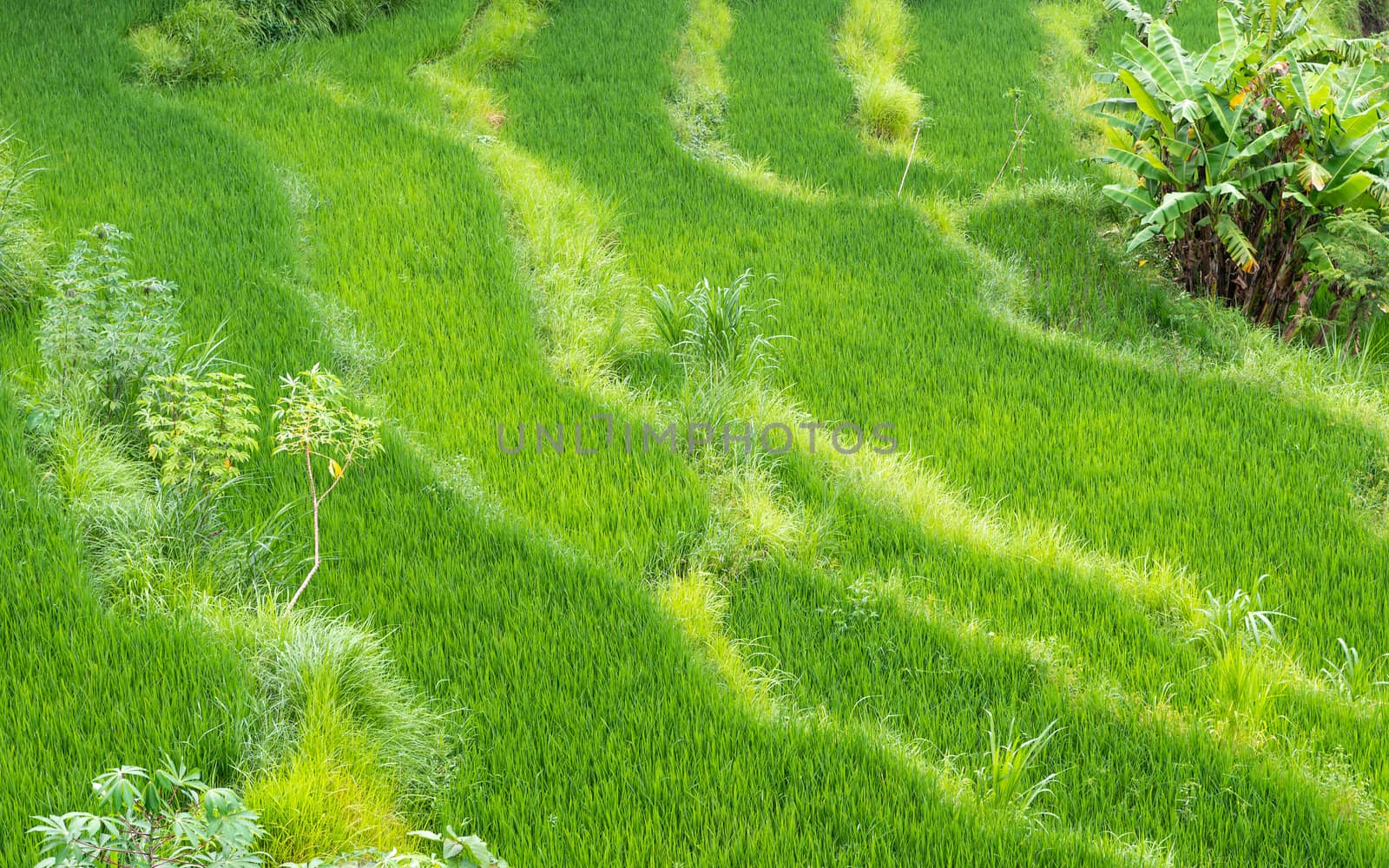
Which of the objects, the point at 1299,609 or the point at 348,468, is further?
the point at 348,468

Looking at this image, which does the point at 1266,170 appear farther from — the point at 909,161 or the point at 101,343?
the point at 101,343

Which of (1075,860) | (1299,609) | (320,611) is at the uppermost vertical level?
(1299,609)

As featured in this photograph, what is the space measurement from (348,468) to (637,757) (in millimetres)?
1977

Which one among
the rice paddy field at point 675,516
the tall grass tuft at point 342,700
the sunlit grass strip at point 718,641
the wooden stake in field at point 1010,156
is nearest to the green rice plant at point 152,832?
the rice paddy field at point 675,516

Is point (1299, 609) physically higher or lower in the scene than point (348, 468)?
higher

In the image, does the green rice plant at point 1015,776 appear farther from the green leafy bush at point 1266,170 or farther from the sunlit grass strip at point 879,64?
the sunlit grass strip at point 879,64

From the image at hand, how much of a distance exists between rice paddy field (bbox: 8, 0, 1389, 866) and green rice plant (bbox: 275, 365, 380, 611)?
10 centimetres

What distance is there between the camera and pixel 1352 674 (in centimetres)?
363

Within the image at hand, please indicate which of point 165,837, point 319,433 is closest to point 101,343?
point 319,433

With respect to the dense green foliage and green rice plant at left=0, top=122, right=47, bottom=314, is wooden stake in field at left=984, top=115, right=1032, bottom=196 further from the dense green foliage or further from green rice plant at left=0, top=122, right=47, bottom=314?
the dense green foliage

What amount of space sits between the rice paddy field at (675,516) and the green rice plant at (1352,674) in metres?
0.02

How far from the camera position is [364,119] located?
7.73 meters

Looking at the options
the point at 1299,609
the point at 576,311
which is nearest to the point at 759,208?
the point at 576,311

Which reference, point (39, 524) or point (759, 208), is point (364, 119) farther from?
point (39, 524)
